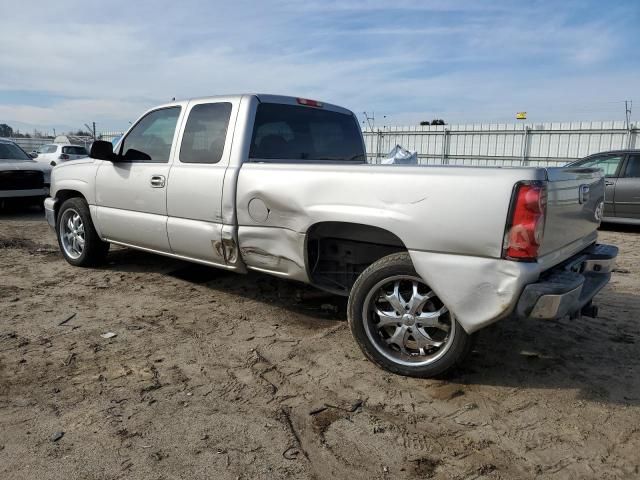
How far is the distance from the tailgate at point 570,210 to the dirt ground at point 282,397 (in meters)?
0.88

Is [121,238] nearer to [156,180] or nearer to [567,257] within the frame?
[156,180]

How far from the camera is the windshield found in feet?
35.0

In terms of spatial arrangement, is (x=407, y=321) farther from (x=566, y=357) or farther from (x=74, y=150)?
(x=74, y=150)

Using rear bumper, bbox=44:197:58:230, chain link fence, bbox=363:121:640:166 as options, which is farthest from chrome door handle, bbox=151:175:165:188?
chain link fence, bbox=363:121:640:166

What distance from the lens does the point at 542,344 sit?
3.94 metres

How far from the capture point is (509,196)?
9.07 ft

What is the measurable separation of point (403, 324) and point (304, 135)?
7.37 feet

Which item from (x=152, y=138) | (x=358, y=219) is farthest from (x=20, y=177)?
(x=358, y=219)

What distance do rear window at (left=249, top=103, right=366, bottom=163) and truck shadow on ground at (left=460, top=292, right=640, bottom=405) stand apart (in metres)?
2.24

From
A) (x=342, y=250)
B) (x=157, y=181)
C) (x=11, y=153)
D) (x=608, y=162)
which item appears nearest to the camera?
(x=342, y=250)

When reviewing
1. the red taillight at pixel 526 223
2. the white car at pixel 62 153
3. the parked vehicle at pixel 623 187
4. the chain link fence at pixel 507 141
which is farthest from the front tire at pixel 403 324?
the white car at pixel 62 153

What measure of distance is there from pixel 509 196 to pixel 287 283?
10.2 ft

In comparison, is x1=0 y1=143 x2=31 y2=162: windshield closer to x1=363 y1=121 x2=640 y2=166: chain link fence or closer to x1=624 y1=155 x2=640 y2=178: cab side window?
x1=363 y1=121 x2=640 y2=166: chain link fence

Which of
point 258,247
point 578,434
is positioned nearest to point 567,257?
point 578,434
